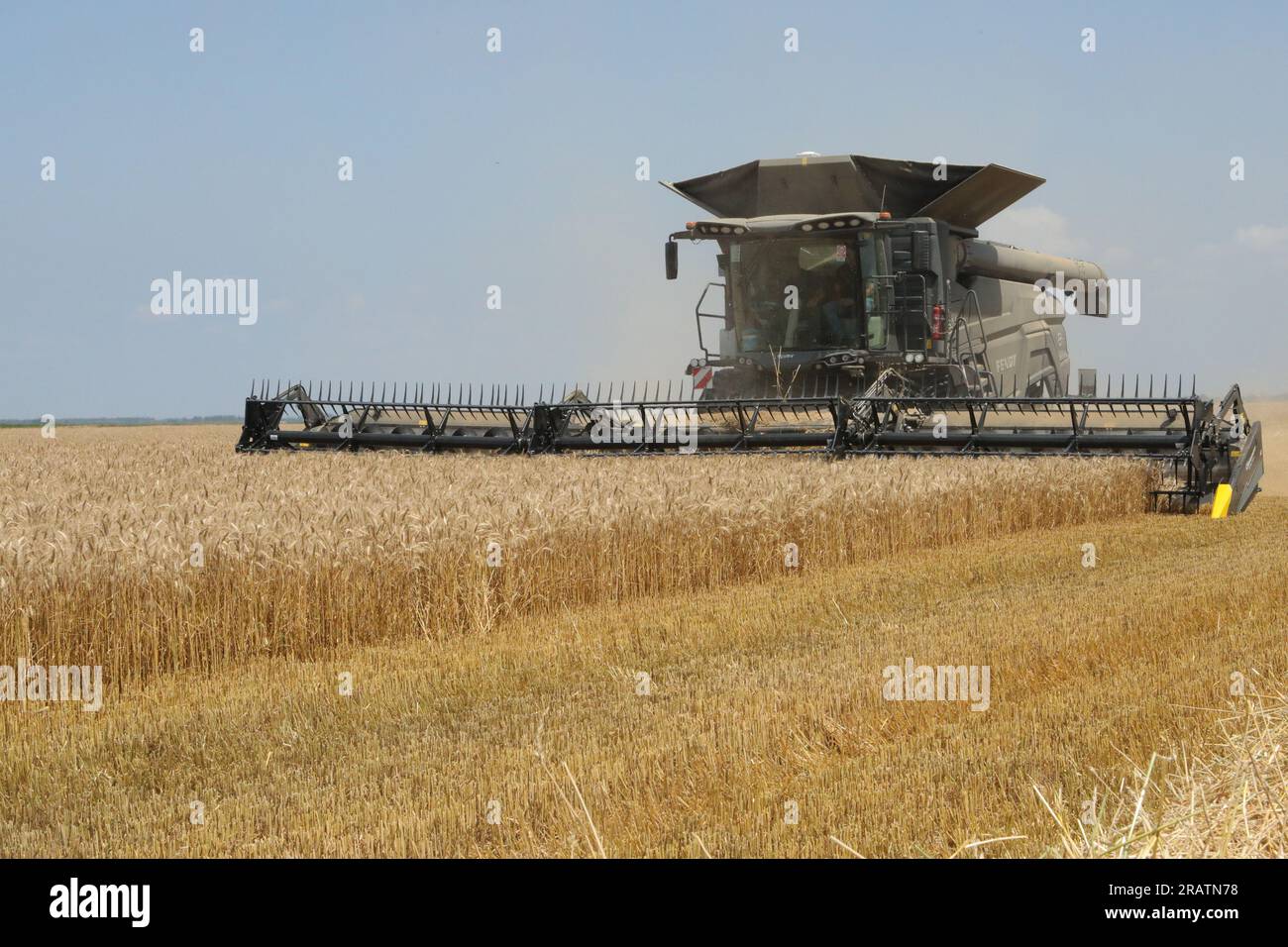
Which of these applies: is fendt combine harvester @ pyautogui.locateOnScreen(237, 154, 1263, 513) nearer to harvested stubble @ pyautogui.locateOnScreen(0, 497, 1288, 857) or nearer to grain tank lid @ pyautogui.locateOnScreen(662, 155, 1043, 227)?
grain tank lid @ pyautogui.locateOnScreen(662, 155, 1043, 227)

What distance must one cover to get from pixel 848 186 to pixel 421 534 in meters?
8.16

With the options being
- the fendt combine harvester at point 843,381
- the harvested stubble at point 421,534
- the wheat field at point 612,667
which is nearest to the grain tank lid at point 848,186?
the fendt combine harvester at point 843,381

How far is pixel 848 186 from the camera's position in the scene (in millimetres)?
13766

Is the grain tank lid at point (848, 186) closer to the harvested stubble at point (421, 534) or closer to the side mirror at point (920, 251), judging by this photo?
the side mirror at point (920, 251)

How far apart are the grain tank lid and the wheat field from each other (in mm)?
4416

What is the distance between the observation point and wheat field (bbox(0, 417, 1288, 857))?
3680 mm

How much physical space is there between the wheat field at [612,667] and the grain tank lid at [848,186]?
174 inches

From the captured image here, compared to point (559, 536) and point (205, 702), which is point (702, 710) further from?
point (559, 536)

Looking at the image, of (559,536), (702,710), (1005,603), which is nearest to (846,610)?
(1005,603)

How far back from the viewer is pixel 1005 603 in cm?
738

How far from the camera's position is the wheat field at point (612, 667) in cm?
368

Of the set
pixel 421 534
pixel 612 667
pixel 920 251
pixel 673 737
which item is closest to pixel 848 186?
pixel 920 251

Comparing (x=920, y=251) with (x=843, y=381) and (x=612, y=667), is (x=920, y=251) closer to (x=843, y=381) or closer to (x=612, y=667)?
(x=843, y=381)

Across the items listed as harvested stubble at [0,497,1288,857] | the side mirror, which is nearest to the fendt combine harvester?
the side mirror
